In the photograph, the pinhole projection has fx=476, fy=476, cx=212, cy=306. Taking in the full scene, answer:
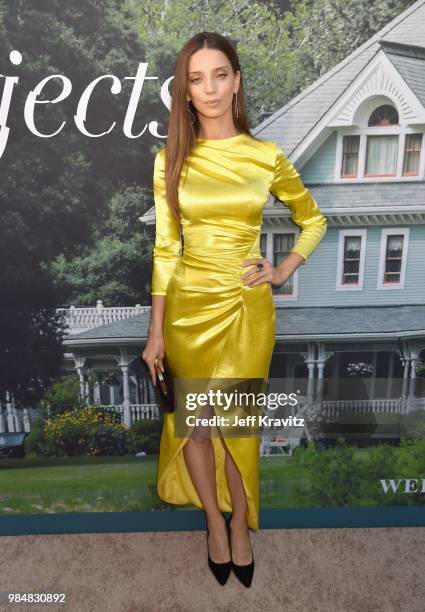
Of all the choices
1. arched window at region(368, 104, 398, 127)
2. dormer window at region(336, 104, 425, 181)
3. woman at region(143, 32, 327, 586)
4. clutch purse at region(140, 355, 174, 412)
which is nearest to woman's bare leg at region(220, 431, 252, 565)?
woman at region(143, 32, 327, 586)

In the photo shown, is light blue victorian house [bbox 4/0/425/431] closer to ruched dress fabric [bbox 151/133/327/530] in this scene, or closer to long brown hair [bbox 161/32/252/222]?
ruched dress fabric [bbox 151/133/327/530]

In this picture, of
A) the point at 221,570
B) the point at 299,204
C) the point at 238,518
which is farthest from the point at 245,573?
the point at 299,204

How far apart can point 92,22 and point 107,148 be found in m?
0.52

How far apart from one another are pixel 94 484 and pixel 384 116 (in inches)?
90.7

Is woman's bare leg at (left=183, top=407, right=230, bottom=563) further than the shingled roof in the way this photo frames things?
Yes

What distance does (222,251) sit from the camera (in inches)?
79.5

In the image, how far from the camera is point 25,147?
6.95 feet

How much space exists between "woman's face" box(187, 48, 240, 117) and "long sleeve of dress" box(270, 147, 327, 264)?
33cm

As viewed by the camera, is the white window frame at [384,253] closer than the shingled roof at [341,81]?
No

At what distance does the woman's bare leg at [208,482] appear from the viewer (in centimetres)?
222

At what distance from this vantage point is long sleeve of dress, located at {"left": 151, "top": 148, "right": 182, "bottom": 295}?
2000 mm

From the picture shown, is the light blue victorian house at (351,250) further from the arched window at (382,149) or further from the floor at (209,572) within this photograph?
the floor at (209,572)

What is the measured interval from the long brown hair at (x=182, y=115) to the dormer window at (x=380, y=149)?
0.54 meters

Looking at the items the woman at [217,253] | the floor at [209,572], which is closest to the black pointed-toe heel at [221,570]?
the woman at [217,253]
